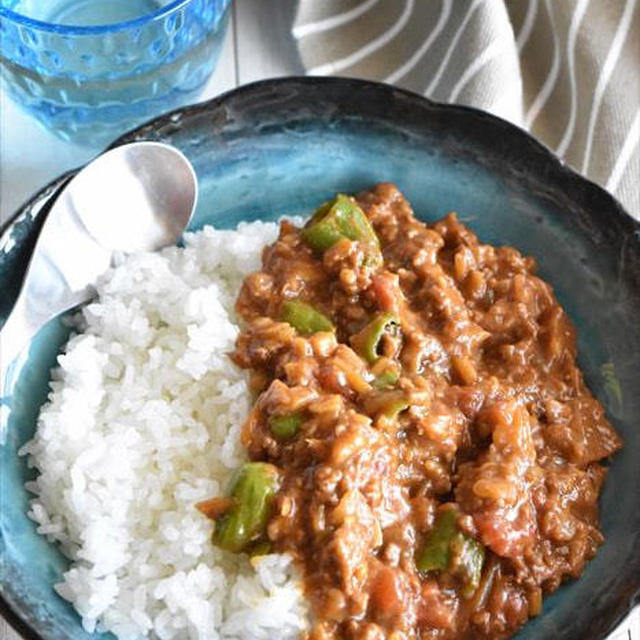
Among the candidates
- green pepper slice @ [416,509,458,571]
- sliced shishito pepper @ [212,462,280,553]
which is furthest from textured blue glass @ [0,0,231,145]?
green pepper slice @ [416,509,458,571]

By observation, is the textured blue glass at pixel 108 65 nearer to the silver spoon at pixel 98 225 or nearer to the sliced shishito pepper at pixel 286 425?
the silver spoon at pixel 98 225

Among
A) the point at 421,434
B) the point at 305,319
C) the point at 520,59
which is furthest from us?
the point at 520,59

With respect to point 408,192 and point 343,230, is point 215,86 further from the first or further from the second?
point 343,230

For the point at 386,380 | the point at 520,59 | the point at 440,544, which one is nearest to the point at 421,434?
the point at 386,380

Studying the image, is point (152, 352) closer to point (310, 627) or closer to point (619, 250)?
point (310, 627)

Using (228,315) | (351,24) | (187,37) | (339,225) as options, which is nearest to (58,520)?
(228,315)

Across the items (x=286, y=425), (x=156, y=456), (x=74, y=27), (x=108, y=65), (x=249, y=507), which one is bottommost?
(x=156, y=456)

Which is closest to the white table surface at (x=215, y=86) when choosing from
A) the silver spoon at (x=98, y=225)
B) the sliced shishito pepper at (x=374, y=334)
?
the silver spoon at (x=98, y=225)
